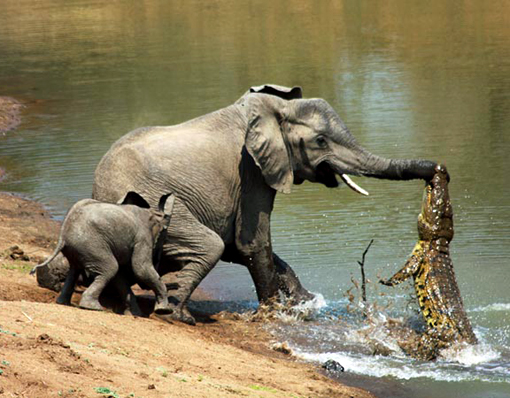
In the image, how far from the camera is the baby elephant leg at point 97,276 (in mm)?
9227

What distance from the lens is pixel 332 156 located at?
10.6m

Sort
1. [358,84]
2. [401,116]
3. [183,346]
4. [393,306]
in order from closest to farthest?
[183,346] → [393,306] → [401,116] → [358,84]

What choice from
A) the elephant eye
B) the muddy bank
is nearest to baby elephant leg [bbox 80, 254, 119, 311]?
the elephant eye

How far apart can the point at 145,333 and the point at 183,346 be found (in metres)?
0.35

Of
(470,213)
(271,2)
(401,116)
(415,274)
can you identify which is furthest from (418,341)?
(271,2)

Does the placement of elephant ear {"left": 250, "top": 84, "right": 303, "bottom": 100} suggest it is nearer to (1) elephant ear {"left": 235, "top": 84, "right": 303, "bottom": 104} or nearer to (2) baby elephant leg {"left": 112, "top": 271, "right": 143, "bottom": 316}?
(1) elephant ear {"left": 235, "top": 84, "right": 303, "bottom": 104}

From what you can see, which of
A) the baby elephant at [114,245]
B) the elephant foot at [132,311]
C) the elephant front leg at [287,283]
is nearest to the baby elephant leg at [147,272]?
the baby elephant at [114,245]

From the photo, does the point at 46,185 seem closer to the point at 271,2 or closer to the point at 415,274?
the point at 415,274

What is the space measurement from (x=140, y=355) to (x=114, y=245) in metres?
1.47

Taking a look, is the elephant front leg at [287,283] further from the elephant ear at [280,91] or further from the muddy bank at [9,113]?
the muddy bank at [9,113]

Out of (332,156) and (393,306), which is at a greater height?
(332,156)

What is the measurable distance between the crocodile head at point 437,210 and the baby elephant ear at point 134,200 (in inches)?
102

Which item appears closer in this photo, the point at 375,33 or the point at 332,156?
the point at 332,156

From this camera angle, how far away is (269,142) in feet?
34.2
